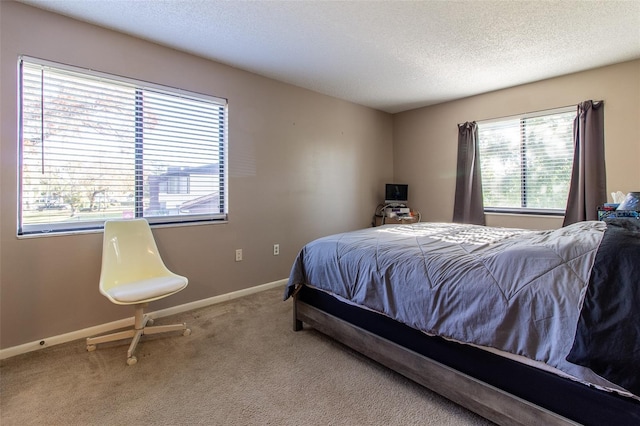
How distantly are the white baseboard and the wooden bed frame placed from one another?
58.0 inches

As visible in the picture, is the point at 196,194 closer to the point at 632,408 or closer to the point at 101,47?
the point at 101,47

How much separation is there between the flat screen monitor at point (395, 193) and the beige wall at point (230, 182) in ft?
0.89

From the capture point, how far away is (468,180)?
3.97 m

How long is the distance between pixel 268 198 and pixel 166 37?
5.66 feet

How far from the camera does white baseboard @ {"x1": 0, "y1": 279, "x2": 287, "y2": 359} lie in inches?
81.3

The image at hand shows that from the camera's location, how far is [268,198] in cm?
341

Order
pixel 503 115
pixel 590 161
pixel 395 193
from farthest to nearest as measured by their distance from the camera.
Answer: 1. pixel 395 193
2. pixel 503 115
3. pixel 590 161

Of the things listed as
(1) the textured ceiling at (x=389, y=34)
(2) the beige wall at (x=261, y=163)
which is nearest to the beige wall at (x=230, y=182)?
(2) the beige wall at (x=261, y=163)

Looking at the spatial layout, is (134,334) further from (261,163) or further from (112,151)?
(261,163)

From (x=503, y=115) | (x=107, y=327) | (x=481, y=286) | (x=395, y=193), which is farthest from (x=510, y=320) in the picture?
(x=395, y=193)

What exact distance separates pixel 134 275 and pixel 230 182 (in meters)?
1.21

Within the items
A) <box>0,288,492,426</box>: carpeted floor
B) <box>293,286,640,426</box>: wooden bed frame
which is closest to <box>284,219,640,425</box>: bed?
<box>293,286,640,426</box>: wooden bed frame

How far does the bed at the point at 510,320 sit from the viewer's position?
101 centimetres

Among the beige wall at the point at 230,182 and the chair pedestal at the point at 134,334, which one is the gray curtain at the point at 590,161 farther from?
the chair pedestal at the point at 134,334
